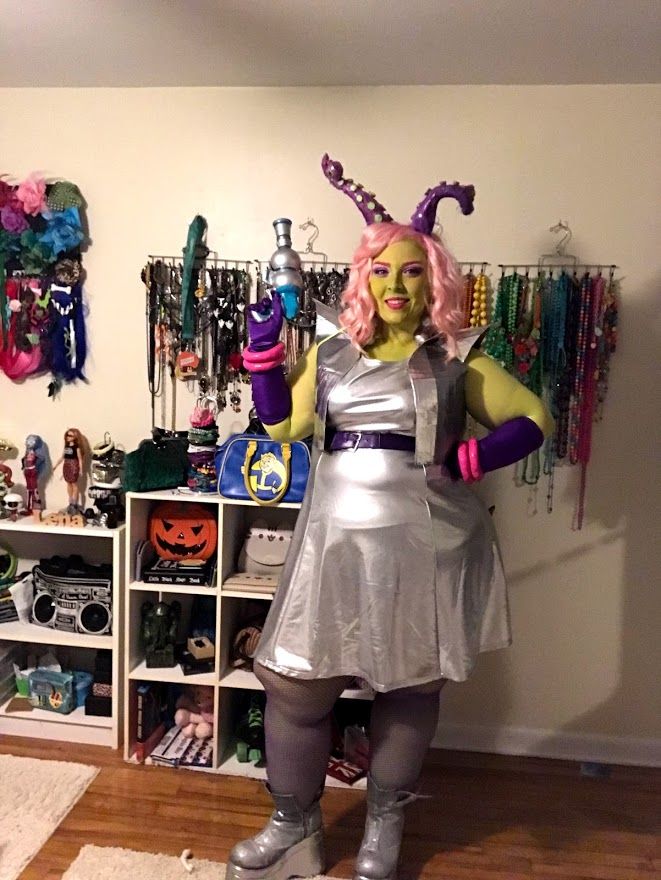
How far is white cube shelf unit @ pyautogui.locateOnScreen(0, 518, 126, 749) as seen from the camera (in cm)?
223

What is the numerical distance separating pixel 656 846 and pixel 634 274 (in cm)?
155

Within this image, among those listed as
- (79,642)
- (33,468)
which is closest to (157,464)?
(33,468)

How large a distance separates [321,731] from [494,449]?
73 cm

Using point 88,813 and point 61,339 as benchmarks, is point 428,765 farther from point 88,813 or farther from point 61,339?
point 61,339

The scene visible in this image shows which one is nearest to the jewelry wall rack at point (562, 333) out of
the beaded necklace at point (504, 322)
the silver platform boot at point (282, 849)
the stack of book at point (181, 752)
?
the beaded necklace at point (504, 322)

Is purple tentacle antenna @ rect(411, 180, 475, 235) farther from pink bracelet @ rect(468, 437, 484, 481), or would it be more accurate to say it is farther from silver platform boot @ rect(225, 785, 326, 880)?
silver platform boot @ rect(225, 785, 326, 880)

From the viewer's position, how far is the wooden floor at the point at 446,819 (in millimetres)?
1843

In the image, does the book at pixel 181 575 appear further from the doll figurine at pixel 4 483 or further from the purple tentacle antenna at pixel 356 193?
the purple tentacle antenna at pixel 356 193

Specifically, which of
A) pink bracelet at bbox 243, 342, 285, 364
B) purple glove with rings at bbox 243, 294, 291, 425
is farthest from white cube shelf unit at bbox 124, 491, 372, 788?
pink bracelet at bbox 243, 342, 285, 364

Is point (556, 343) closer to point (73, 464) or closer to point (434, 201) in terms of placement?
point (434, 201)

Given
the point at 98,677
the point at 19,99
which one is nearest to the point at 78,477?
the point at 98,677

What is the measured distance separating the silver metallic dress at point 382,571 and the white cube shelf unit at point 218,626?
20.2 inches

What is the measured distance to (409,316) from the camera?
164 centimetres

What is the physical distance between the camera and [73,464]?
7.69 ft
